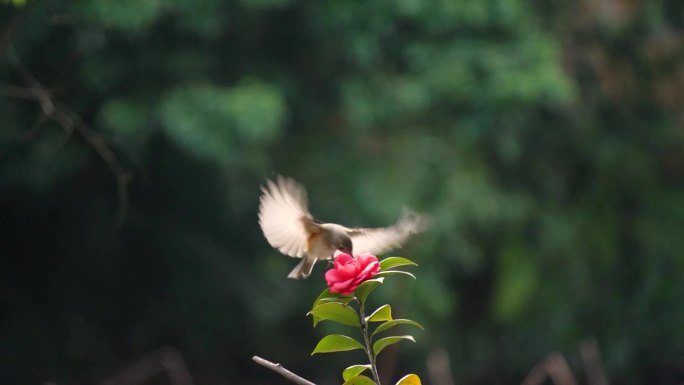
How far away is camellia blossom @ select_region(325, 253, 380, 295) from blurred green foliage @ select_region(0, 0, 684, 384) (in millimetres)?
4058

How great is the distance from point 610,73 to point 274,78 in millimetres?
2636

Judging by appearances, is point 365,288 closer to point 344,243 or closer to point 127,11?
point 344,243

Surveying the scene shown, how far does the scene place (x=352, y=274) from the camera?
115 centimetres

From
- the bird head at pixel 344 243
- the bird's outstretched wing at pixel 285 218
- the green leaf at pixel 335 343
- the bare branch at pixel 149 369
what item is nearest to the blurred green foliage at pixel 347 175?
the bare branch at pixel 149 369

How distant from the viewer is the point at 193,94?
573 centimetres

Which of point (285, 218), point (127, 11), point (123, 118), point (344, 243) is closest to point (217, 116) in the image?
point (123, 118)

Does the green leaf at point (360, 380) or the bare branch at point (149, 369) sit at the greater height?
the bare branch at point (149, 369)

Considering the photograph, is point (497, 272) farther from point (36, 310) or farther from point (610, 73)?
point (36, 310)

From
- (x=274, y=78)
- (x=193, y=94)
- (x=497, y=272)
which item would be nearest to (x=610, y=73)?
(x=497, y=272)

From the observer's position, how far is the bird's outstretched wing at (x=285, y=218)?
5.15ft

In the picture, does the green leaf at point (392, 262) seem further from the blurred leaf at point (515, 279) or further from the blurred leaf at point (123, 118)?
the blurred leaf at point (515, 279)

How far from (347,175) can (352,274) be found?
218 inches

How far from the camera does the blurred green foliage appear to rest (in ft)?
19.6

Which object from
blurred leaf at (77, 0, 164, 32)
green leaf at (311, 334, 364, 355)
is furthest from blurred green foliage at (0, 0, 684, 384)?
green leaf at (311, 334, 364, 355)
